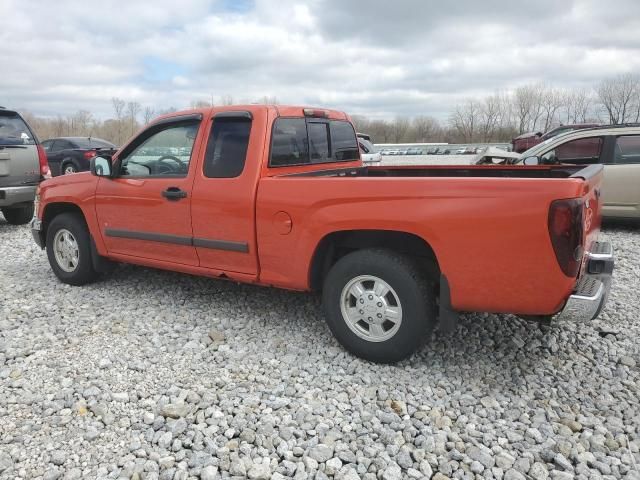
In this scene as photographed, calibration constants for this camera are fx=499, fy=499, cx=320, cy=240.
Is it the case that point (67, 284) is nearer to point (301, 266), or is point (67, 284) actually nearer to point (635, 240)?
point (301, 266)

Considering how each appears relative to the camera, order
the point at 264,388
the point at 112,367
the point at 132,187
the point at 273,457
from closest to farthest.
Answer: the point at 273,457 → the point at 264,388 → the point at 112,367 → the point at 132,187

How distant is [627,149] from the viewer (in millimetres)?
7793

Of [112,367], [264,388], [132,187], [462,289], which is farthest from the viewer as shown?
[132,187]

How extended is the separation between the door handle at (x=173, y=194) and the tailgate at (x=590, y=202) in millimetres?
2927

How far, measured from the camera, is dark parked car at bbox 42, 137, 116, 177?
1538 centimetres

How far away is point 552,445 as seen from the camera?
2664mm

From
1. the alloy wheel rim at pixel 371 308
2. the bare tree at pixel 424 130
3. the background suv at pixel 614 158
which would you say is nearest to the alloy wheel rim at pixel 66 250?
the alloy wheel rim at pixel 371 308

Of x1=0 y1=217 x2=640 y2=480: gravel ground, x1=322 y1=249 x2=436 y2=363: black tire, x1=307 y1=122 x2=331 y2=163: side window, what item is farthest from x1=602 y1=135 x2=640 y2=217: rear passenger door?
x1=322 y1=249 x2=436 y2=363: black tire

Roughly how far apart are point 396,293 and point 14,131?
7.60m

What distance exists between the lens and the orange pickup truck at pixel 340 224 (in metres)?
2.89

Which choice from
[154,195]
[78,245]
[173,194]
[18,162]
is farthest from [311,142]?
[18,162]

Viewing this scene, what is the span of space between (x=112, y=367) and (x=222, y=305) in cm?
132

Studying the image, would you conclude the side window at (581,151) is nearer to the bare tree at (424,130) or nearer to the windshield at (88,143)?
the windshield at (88,143)

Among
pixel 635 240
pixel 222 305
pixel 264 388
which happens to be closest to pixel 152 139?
pixel 222 305
